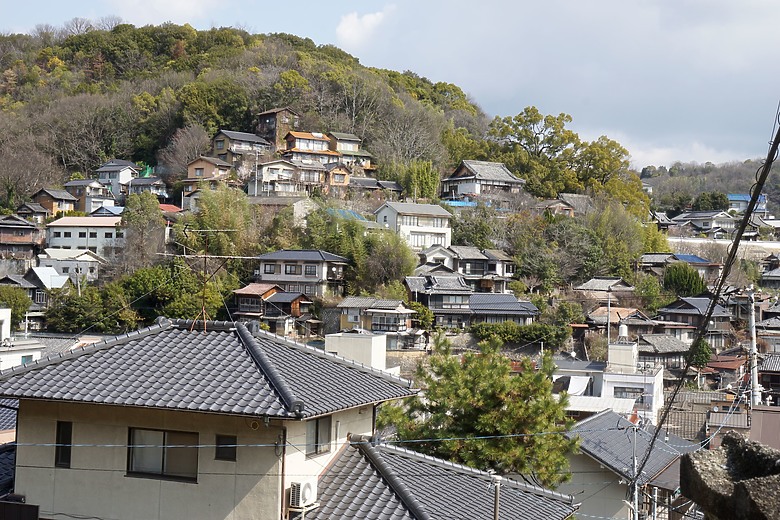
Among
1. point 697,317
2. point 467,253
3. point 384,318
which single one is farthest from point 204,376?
point 467,253

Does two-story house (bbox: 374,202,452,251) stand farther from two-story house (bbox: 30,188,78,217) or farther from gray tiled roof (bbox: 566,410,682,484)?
gray tiled roof (bbox: 566,410,682,484)

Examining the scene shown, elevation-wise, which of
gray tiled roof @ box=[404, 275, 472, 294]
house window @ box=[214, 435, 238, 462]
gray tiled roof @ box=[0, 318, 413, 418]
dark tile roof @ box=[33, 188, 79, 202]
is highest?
dark tile roof @ box=[33, 188, 79, 202]

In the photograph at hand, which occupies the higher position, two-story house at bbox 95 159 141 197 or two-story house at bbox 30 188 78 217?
two-story house at bbox 95 159 141 197

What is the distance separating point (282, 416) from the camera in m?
5.57

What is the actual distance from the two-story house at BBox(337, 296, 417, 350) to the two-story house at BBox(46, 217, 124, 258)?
44.8ft

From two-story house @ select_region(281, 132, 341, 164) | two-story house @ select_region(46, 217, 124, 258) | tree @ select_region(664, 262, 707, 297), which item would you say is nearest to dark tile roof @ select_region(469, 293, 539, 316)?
tree @ select_region(664, 262, 707, 297)

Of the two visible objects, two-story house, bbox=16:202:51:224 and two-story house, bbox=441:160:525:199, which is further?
two-story house, bbox=441:160:525:199

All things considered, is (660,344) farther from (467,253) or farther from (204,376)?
(204,376)

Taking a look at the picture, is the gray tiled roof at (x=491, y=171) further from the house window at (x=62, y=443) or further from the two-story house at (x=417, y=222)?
the house window at (x=62, y=443)

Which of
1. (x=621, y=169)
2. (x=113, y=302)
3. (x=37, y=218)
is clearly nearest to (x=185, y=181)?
(x=37, y=218)

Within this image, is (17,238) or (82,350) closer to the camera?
(82,350)

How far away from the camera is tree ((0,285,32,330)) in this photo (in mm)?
35062

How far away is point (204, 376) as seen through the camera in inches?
247

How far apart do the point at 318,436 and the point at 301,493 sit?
649 millimetres
